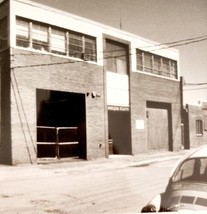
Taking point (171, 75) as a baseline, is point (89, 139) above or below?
below

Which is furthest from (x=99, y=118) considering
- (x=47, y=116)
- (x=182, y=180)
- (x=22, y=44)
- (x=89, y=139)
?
(x=182, y=180)

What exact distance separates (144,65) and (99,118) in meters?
6.62

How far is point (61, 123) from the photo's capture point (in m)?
20.7

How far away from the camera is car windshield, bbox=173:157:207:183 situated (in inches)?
202

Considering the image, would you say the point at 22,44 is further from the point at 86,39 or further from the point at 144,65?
the point at 144,65

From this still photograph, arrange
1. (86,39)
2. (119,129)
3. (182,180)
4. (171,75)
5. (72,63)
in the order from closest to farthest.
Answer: (182,180)
(72,63)
(86,39)
(119,129)
(171,75)

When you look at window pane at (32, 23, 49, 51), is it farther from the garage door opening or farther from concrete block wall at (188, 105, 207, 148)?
concrete block wall at (188, 105, 207, 148)

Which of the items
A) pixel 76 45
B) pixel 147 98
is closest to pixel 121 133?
pixel 147 98

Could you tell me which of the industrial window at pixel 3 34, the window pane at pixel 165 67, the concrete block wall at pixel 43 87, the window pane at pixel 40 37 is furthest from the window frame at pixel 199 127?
the industrial window at pixel 3 34

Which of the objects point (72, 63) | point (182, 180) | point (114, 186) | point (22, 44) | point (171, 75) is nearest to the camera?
point (182, 180)

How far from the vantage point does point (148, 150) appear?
81.1ft

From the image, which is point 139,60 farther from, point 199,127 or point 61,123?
point 199,127

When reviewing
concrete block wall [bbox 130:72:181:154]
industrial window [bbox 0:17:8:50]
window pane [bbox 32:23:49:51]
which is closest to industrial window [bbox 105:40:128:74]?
concrete block wall [bbox 130:72:181:154]

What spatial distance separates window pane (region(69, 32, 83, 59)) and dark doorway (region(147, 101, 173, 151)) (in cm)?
773
